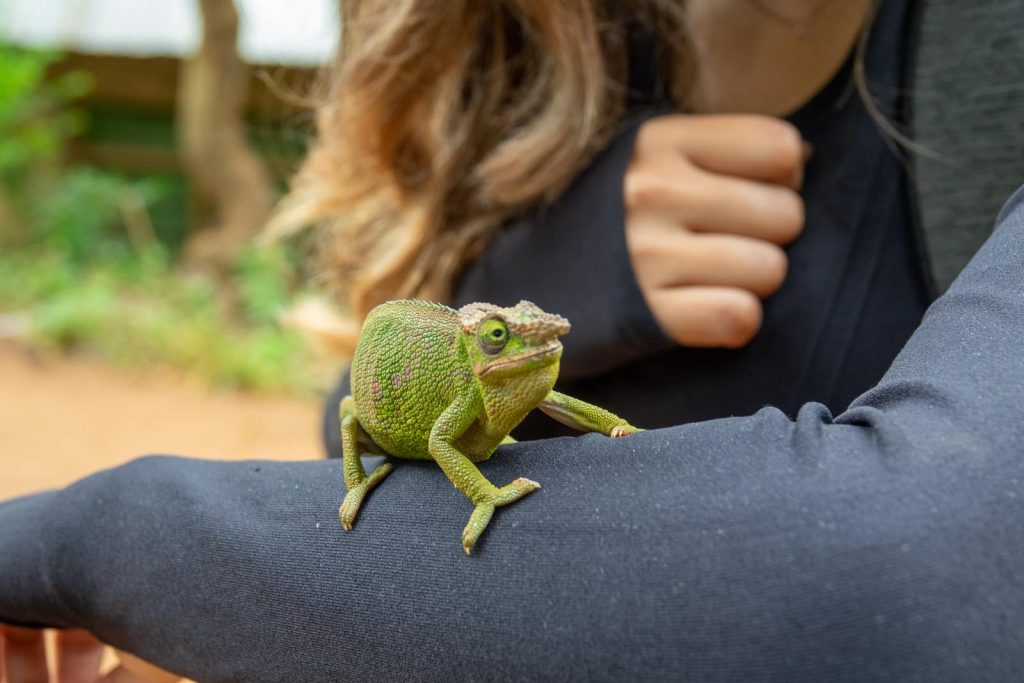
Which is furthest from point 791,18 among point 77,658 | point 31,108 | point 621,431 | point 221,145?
point 31,108

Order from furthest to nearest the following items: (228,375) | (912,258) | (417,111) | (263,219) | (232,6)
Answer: (263,219) → (232,6) → (228,375) → (417,111) → (912,258)

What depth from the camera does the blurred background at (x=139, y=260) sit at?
418 centimetres

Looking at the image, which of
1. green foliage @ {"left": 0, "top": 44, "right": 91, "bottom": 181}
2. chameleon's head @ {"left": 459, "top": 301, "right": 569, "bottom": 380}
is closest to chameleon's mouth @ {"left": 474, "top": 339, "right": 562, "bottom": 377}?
chameleon's head @ {"left": 459, "top": 301, "right": 569, "bottom": 380}

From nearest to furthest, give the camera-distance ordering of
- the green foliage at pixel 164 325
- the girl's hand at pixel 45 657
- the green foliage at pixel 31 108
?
the girl's hand at pixel 45 657
the green foliage at pixel 164 325
the green foliage at pixel 31 108

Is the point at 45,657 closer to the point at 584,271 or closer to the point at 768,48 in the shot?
the point at 584,271

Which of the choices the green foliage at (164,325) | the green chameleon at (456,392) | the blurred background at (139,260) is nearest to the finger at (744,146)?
the green chameleon at (456,392)

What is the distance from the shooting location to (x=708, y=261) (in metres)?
0.90

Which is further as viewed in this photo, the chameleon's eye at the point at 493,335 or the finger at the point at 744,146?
the finger at the point at 744,146

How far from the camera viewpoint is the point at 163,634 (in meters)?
0.66

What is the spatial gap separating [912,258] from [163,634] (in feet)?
2.40

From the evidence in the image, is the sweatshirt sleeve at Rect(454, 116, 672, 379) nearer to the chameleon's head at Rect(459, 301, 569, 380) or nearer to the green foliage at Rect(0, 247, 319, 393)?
the chameleon's head at Rect(459, 301, 569, 380)

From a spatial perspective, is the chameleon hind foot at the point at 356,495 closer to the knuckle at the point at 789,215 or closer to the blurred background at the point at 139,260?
the knuckle at the point at 789,215

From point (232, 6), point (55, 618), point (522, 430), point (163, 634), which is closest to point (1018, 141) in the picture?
point (522, 430)

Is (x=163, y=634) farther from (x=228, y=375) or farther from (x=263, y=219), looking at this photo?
(x=263, y=219)
